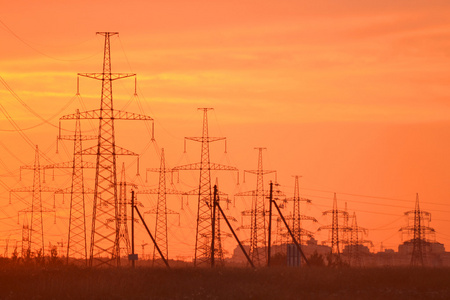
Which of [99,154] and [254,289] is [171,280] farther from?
[99,154]

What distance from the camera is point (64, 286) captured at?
54906 millimetres

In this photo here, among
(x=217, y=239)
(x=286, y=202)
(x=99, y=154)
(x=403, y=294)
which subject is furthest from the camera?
(x=286, y=202)

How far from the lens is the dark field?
54.8 m

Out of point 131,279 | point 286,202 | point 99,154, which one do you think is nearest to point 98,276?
point 131,279

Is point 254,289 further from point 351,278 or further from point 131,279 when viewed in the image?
point 351,278

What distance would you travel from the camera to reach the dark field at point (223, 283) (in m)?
54.8

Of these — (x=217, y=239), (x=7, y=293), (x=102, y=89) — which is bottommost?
(x=7, y=293)

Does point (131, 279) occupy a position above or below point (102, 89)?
below

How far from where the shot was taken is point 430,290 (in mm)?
66000

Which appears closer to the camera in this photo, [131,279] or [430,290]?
[131,279]

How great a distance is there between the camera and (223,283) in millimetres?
61469

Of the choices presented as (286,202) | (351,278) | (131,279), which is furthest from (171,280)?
(286,202)

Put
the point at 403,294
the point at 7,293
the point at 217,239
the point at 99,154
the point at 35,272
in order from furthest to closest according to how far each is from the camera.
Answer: the point at 217,239 < the point at 99,154 < the point at 403,294 < the point at 35,272 < the point at 7,293

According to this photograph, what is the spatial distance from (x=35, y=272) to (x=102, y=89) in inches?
857
